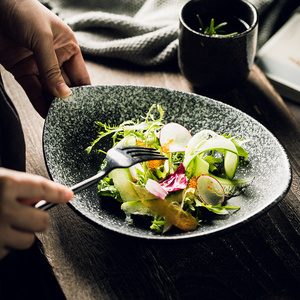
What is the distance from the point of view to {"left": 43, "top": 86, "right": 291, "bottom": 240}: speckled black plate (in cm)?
84

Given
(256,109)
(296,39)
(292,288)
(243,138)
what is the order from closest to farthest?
(292,288) < (243,138) < (256,109) < (296,39)

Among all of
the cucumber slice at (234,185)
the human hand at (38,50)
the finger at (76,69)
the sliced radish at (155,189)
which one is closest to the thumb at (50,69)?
the human hand at (38,50)

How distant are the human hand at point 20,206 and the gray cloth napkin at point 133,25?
0.86m

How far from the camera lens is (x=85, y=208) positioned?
0.84 meters

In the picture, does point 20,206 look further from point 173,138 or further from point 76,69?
point 76,69

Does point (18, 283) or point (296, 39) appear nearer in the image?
point (18, 283)

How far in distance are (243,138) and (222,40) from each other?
30cm

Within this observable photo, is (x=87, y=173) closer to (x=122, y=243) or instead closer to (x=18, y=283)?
(x=122, y=243)

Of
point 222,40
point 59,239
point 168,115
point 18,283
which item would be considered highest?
point 222,40

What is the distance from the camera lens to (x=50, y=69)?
1.06 metres

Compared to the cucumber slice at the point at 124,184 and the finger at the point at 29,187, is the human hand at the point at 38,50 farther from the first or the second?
the finger at the point at 29,187

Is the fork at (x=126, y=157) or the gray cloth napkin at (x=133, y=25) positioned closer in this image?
the fork at (x=126, y=157)

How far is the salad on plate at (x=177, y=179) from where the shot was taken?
0.85m

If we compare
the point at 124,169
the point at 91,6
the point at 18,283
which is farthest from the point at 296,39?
the point at 18,283
